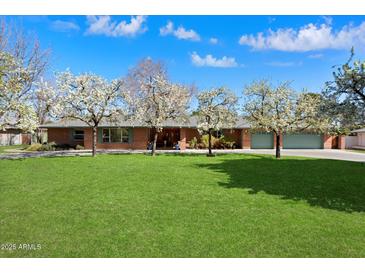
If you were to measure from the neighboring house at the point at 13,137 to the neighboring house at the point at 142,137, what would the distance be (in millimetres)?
9762

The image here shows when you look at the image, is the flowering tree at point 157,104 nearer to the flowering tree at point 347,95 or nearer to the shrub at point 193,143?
the shrub at point 193,143

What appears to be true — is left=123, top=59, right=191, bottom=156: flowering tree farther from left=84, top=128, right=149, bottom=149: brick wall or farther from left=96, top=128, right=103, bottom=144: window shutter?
left=96, top=128, right=103, bottom=144: window shutter

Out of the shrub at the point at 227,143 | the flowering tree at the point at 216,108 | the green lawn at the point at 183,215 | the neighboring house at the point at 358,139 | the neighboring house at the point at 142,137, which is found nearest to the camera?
the green lawn at the point at 183,215

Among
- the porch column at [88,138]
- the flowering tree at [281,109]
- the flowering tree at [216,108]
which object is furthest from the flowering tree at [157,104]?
the porch column at [88,138]

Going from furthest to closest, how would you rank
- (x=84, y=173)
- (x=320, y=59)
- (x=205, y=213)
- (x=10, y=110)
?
(x=10, y=110) → (x=320, y=59) → (x=84, y=173) → (x=205, y=213)

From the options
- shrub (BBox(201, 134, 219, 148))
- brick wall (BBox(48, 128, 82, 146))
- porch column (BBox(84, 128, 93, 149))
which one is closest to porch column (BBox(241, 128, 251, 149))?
shrub (BBox(201, 134, 219, 148))

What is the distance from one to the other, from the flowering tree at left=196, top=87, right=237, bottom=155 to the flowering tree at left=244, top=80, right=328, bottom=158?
66.6 inches

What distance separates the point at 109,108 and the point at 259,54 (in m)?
11.3

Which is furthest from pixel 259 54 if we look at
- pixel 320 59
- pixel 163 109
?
pixel 163 109

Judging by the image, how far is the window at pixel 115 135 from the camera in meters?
28.2

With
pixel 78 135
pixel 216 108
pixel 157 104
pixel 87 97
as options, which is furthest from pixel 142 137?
pixel 216 108

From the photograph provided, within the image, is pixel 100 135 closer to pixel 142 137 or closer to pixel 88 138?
pixel 88 138
